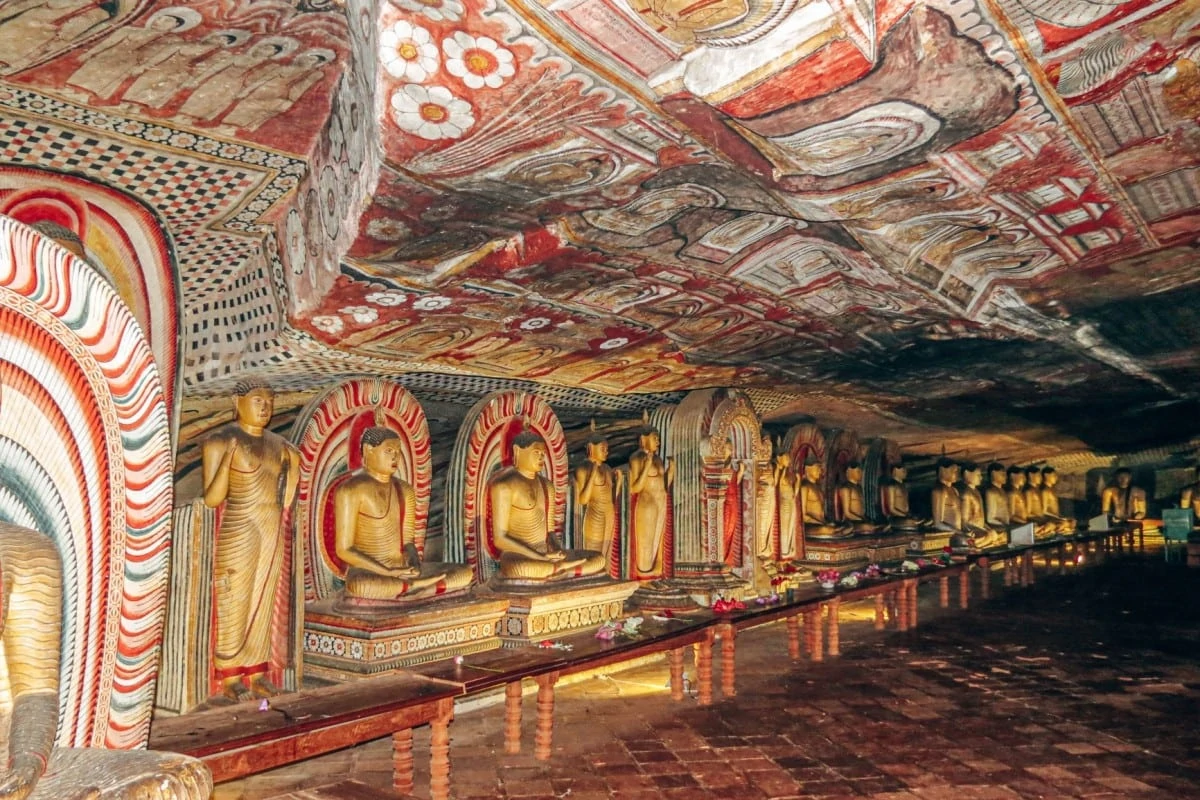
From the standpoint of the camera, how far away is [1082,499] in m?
21.9

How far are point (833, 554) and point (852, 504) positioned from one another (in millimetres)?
1446

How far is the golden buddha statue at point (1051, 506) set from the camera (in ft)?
59.0

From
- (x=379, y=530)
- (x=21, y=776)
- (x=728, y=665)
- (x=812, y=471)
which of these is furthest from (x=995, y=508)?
(x=21, y=776)

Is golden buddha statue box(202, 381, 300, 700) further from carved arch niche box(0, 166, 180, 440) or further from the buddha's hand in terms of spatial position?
the buddha's hand

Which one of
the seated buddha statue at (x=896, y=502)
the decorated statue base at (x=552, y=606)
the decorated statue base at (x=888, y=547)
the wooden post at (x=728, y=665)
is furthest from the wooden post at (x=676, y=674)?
the seated buddha statue at (x=896, y=502)

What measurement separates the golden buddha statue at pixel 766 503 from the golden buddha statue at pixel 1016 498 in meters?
7.32

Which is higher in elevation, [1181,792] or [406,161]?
[406,161]

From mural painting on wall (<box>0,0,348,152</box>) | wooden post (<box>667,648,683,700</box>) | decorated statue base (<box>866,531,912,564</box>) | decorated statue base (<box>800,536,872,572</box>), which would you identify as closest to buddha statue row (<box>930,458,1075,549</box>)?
decorated statue base (<box>866,531,912,564</box>)

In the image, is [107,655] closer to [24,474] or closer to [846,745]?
[24,474]

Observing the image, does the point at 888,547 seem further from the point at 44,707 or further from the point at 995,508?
the point at 44,707

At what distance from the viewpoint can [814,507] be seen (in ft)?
41.5

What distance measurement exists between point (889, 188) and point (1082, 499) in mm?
19889

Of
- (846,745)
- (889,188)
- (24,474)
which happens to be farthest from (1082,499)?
(24,474)

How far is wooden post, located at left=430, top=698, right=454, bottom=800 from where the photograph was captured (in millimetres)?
4711
